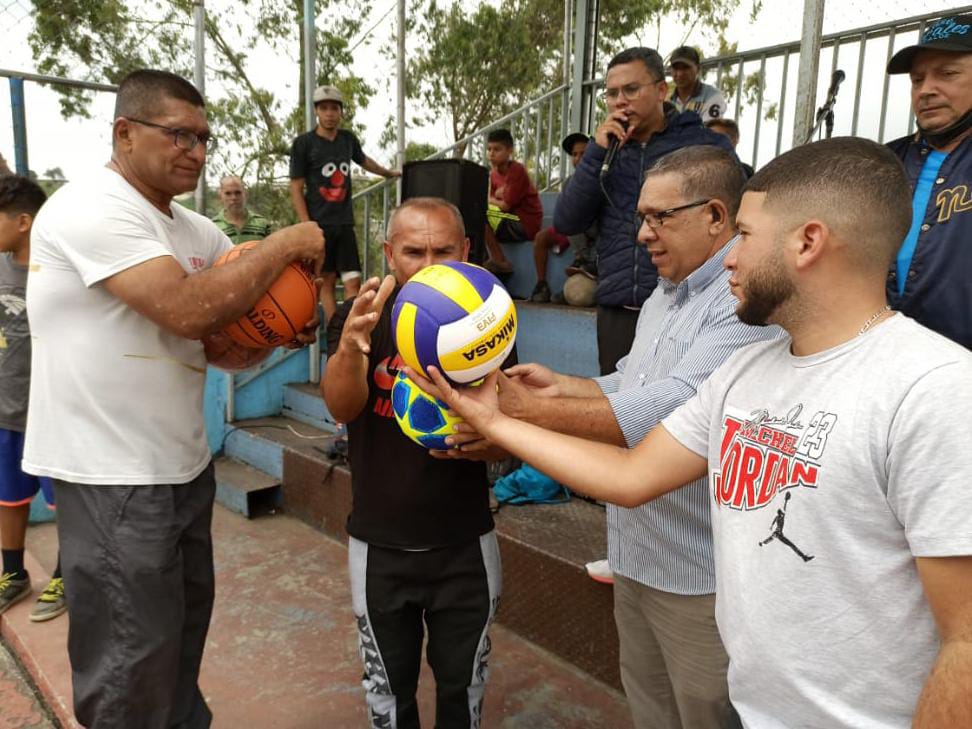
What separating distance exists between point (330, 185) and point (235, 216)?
37.3 inches

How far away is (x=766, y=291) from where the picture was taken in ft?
4.18

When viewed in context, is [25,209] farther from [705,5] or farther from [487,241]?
[705,5]

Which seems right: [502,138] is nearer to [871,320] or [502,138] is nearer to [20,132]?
[20,132]

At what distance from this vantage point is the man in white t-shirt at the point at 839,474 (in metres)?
1.00

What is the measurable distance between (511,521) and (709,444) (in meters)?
2.53

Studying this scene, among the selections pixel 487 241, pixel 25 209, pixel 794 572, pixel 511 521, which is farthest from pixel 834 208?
pixel 487 241

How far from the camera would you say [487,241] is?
6402 millimetres

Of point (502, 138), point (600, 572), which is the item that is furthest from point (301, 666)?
point (502, 138)

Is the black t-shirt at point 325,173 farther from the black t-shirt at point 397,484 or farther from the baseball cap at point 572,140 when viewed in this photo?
the black t-shirt at point 397,484

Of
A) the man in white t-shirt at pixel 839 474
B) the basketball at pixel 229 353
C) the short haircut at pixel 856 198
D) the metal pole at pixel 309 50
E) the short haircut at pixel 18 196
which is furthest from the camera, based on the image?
the metal pole at pixel 309 50

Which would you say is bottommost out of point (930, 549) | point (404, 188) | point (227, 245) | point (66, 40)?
point (930, 549)

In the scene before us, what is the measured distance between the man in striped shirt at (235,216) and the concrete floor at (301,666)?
3097mm

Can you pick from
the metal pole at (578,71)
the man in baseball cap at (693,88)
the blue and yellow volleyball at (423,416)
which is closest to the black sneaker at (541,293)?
the man in baseball cap at (693,88)

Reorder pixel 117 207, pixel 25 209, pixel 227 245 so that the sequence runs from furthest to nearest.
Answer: pixel 25 209 < pixel 227 245 < pixel 117 207
